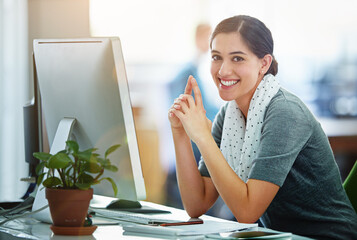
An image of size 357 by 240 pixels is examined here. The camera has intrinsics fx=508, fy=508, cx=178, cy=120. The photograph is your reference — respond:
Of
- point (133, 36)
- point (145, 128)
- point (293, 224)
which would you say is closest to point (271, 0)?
point (133, 36)

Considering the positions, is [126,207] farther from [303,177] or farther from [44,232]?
[303,177]

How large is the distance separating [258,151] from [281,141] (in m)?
0.07

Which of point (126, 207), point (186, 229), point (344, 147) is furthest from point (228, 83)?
point (344, 147)

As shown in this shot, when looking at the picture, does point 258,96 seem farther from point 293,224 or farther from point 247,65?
point 293,224

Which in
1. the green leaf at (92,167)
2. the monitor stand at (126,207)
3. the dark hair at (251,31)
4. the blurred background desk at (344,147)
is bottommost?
the blurred background desk at (344,147)

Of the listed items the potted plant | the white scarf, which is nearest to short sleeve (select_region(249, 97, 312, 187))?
the white scarf

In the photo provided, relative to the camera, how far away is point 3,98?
284cm

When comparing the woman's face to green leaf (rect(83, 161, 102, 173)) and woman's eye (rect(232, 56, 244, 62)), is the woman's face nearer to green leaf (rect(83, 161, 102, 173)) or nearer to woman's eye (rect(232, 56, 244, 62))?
woman's eye (rect(232, 56, 244, 62))

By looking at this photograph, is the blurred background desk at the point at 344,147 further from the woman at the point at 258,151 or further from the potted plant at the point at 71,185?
the potted plant at the point at 71,185

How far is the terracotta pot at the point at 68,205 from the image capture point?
3.35 ft

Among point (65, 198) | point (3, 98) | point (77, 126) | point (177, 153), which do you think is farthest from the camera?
point (3, 98)

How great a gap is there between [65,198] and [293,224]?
692 millimetres

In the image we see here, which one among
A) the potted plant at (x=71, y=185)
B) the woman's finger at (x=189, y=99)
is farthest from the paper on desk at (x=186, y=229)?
the woman's finger at (x=189, y=99)

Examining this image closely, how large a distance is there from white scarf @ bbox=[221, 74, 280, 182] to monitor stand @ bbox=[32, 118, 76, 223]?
1.84ft
